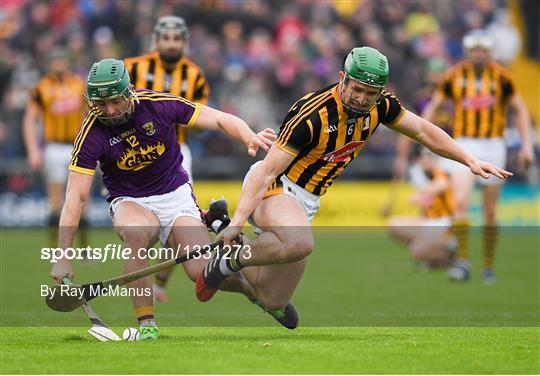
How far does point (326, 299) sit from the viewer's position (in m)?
10.6

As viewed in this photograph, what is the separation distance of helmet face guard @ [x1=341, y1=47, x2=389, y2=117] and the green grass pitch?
1.51m

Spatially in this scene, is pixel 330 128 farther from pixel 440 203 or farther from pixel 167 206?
pixel 440 203

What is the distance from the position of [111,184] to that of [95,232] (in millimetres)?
11093

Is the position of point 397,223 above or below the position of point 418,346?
below

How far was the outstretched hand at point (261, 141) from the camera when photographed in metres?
7.41

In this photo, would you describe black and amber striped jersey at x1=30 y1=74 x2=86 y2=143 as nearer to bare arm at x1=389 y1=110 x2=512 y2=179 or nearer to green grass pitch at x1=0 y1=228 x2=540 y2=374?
green grass pitch at x1=0 y1=228 x2=540 y2=374

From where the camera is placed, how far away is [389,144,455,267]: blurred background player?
1402 centimetres

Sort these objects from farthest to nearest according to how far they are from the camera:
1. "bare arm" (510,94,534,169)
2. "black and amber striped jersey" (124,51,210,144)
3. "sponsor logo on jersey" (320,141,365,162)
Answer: "bare arm" (510,94,534,169), "black and amber striped jersey" (124,51,210,144), "sponsor logo on jersey" (320,141,365,162)

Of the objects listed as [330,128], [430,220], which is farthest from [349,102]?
[430,220]

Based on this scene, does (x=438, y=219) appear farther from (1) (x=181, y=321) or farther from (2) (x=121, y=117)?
(2) (x=121, y=117)

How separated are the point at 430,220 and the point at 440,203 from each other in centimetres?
24

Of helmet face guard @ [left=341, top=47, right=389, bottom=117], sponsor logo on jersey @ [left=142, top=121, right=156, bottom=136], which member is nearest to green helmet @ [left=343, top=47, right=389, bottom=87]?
helmet face guard @ [left=341, top=47, right=389, bottom=117]

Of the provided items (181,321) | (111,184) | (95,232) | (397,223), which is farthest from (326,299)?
(95,232)

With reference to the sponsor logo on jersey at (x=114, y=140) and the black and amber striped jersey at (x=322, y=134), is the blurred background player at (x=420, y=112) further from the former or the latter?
the sponsor logo on jersey at (x=114, y=140)
